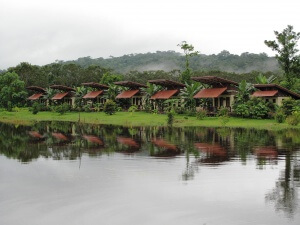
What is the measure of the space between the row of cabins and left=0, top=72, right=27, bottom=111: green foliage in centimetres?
608

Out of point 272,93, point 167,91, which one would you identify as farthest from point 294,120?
point 167,91

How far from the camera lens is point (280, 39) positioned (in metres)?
46.4

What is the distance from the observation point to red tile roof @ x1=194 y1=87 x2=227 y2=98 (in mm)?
46906

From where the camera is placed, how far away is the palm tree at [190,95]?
48.8 m

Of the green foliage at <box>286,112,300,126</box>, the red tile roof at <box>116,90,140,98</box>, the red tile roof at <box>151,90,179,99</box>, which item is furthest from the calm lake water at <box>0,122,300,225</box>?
the red tile roof at <box>116,90,140,98</box>

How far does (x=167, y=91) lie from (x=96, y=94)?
13918mm

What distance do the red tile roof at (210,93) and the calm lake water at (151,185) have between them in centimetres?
2661

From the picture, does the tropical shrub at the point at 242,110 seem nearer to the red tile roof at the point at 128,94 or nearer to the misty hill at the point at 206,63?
the red tile roof at the point at 128,94

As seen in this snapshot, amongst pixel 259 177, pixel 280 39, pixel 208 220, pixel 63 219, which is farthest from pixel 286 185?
pixel 280 39

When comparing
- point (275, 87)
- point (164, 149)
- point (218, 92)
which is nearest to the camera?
point (164, 149)

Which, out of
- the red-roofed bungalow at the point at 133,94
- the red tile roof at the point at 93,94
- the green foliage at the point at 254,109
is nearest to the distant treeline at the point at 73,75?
the red tile roof at the point at 93,94

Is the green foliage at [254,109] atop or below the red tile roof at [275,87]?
below

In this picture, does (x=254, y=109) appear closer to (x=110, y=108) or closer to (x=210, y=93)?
(x=210, y=93)

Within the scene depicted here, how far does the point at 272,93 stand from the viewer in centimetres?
4381
